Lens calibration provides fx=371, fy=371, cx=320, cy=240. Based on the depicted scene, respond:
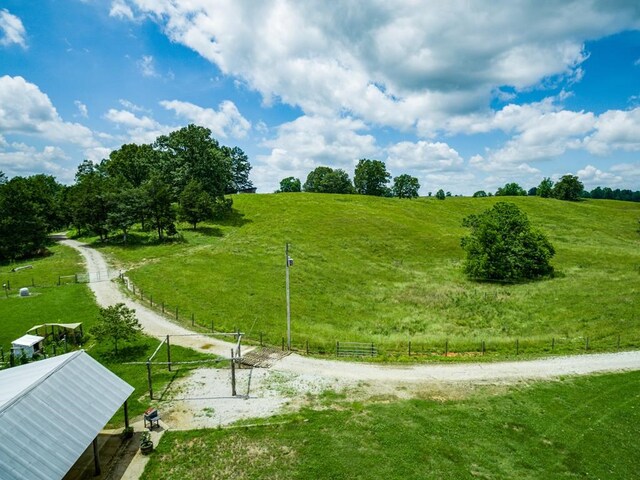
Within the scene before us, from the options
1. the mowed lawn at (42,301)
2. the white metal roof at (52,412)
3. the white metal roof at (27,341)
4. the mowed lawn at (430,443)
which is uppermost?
the white metal roof at (52,412)

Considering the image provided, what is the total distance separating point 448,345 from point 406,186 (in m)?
122

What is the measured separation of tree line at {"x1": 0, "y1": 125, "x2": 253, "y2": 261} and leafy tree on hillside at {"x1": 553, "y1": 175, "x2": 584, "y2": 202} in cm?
12499

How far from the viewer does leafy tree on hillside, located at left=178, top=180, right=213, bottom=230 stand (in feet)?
252

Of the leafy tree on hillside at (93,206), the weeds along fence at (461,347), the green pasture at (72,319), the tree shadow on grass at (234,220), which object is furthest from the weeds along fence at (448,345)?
the tree shadow on grass at (234,220)

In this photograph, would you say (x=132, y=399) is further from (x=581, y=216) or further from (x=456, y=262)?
(x=581, y=216)

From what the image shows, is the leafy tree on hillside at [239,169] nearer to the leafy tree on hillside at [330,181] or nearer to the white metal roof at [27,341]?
the leafy tree on hillside at [330,181]

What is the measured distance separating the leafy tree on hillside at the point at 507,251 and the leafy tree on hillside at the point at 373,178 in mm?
88673

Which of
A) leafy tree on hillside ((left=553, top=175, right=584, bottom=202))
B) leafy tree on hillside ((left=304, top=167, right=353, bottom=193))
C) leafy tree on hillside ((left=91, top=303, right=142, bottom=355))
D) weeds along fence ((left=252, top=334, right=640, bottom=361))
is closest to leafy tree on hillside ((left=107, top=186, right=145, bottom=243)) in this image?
leafy tree on hillside ((left=91, top=303, right=142, bottom=355))

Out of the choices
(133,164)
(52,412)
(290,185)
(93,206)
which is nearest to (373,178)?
(290,185)

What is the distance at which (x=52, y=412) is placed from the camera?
14125 millimetres

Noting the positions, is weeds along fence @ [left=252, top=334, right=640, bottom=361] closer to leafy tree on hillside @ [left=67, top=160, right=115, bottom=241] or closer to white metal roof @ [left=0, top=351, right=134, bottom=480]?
white metal roof @ [left=0, top=351, right=134, bottom=480]

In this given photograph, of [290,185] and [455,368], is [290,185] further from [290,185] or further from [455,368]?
[455,368]

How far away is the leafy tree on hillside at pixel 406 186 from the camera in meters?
146

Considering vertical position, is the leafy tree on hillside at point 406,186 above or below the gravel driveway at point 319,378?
above
